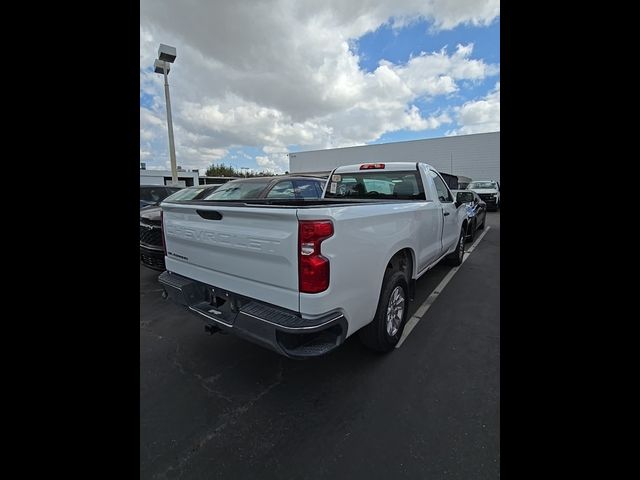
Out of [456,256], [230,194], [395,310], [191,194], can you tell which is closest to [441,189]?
[456,256]

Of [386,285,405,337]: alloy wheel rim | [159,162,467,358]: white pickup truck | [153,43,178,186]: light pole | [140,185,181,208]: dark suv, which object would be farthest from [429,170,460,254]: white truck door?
[153,43,178,186]: light pole

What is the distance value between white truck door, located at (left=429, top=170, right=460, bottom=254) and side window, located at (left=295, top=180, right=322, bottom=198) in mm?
2912

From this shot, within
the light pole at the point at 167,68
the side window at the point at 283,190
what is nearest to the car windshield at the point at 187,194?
the side window at the point at 283,190

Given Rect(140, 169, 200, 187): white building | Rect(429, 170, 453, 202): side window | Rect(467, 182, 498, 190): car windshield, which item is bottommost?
Rect(429, 170, 453, 202): side window

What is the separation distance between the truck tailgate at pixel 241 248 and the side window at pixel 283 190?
3.26m

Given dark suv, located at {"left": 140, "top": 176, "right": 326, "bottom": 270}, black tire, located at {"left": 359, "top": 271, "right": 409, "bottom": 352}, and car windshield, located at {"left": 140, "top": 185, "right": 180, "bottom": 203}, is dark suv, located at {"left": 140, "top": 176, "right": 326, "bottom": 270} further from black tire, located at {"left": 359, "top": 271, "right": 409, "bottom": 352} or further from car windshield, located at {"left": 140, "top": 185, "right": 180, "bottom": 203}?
black tire, located at {"left": 359, "top": 271, "right": 409, "bottom": 352}

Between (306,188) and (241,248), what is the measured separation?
15.3ft

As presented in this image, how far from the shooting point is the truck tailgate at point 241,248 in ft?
6.27

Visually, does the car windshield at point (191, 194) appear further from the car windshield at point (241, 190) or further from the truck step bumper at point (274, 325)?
the truck step bumper at point (274, 325)

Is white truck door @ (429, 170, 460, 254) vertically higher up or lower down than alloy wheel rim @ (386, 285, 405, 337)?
higher up

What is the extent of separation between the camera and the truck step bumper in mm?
1896
